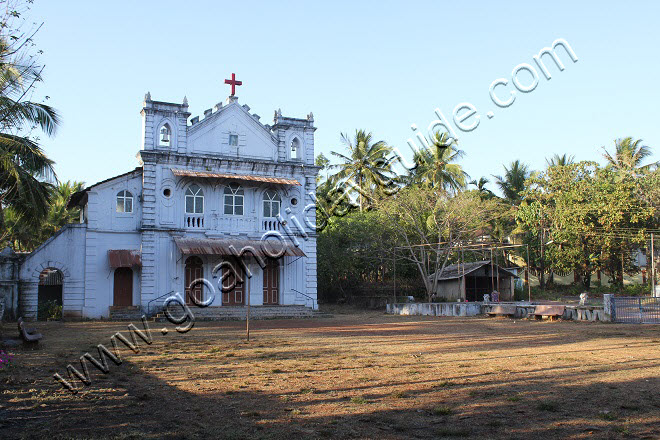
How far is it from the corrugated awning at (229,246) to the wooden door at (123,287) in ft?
8.93

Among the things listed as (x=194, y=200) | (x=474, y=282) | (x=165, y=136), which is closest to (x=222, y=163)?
(x=194, y=200)

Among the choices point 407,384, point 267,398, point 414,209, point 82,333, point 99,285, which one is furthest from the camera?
point 414,209

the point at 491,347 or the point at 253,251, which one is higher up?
the point at 253,251

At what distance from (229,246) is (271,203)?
342 cm

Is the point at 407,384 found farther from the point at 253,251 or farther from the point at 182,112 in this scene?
the point at 182,112

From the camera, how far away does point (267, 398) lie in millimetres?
8203

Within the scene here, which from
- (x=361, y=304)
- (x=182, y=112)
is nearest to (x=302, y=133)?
(x=182, y=112)

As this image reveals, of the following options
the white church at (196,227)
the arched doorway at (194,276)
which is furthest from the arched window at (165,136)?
the arched doorway at (194,276)

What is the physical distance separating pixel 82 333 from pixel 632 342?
15.9 m

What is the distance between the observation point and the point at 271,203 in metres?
29.7

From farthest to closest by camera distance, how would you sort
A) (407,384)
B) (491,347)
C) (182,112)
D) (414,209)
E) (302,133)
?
(414,209), (302,133), (182,112), (491,347), (407,384)

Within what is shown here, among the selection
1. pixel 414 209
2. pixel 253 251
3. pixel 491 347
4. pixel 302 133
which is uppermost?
pixel 302 133

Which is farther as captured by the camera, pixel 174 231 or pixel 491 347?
pixel 174 231

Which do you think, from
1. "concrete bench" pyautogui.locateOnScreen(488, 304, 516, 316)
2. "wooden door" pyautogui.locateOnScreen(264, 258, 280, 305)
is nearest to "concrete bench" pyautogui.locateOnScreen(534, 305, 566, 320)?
"concrete bench" pyautogui.locateOnScreen(488, 304, 516, 316)
